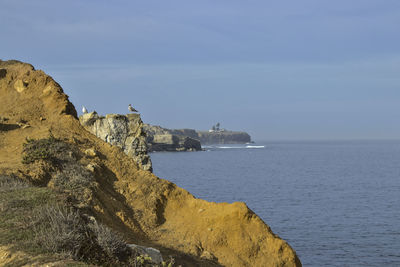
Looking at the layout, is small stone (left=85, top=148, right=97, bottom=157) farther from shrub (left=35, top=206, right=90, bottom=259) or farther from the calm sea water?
the calm sea water

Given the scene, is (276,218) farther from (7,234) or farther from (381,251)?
(7,234)

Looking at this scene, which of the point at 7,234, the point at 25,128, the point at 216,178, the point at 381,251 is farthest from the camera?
the point at 216,178

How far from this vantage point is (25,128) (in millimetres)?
22469

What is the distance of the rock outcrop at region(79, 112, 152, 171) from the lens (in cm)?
3006

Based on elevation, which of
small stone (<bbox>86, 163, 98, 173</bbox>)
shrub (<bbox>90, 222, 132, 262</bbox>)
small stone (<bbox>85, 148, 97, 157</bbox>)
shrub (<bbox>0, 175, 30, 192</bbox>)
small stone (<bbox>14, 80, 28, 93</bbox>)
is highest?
small stone (<bbox>14, 80, 28, 93</bbox>)

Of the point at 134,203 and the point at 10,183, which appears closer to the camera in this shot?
the point at 10,183

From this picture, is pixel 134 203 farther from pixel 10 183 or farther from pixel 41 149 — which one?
pixel 10 183

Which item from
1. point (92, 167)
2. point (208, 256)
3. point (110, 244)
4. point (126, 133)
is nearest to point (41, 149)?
point (92, 167)

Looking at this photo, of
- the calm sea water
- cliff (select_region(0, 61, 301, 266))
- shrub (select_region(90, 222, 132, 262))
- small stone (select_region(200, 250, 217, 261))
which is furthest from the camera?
the calm sea water

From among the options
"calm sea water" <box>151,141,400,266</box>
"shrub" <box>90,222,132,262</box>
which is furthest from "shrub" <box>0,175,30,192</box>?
"calm sea water" <box>151,141,400,266</box>

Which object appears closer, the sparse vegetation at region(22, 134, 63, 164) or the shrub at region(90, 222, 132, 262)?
the shrub at region(90, 222, 132, 262)

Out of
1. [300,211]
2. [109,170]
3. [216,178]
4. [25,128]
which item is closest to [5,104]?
[25,128]

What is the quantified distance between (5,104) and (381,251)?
92.4ft

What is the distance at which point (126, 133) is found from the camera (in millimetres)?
30656
